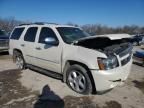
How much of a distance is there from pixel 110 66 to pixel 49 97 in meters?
1.80

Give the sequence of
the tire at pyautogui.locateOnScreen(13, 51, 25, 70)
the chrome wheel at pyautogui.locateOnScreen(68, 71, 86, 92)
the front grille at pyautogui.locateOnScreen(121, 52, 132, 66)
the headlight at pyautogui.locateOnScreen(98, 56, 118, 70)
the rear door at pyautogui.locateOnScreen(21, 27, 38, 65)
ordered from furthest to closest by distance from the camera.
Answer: the tire at pyautogui.locateOnScreen(13, 51, 25, 70) < the rear door at pyautogui.locateOnScreen(21, 27, 38, 65) < the chrome wheel at pyautogui.locateOnScreen(68, 71, 86, 92) < the front grille at pyautogui.locateOnScreen(121, 52, 132, 66) < the headlight at pyautogui.locateOnScreen(98, 56, 118, 70)

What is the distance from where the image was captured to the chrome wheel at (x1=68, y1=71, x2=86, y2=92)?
4.92m

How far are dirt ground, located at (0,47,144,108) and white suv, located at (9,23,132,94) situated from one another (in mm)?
319

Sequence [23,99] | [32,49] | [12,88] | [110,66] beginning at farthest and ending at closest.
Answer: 1. [32,49]
2. [12,88]
3. [23,99]
4. [110,66]

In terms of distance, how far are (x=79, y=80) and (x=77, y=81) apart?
3.2 inches

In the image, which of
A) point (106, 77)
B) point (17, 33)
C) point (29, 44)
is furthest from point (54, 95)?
point (17, 33)

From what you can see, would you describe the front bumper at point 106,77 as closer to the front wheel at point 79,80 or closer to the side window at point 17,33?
the front wheel at point 79,80

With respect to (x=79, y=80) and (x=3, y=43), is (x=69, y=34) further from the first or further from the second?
(x=3, y=43)

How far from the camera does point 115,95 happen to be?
196 inches

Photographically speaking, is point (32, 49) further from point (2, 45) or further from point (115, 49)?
point (2, 45)

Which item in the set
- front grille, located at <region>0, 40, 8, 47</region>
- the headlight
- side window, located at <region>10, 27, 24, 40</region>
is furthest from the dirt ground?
front grille, located at <region>0, 40, 8, 47</region>

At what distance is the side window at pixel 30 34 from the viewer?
646cm

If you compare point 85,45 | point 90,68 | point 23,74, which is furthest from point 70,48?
point 23,74

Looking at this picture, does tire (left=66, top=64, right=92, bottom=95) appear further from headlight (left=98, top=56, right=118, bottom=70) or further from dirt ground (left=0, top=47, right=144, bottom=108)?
headlight (left=98, top=56, right=118, bottom=70)
